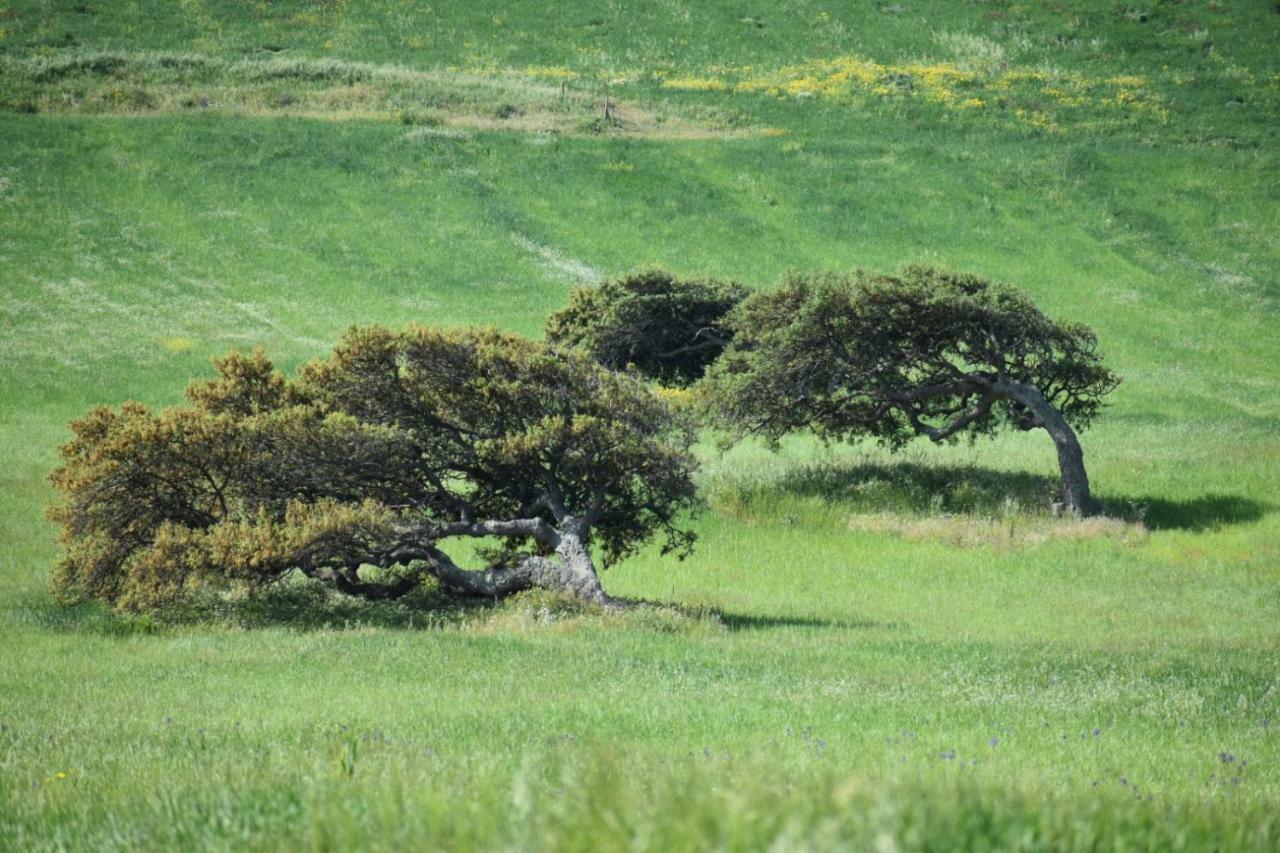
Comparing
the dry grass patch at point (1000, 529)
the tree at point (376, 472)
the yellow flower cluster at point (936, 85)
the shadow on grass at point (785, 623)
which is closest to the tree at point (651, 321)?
the dry grass patch at point (1000, 529)

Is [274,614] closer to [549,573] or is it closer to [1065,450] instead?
[549,573]

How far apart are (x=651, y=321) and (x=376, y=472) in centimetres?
2453

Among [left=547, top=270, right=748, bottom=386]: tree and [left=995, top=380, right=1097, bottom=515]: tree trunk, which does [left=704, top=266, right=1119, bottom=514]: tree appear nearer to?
[left=995, top=380, right=1097, bottom=515]: tree trunk

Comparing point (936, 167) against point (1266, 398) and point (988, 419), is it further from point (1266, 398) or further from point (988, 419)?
point (988, 419)

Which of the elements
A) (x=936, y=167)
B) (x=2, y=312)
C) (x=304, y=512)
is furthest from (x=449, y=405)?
(x=936, y=167)

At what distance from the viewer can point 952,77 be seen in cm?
10431

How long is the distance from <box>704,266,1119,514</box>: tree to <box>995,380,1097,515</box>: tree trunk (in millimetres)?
27

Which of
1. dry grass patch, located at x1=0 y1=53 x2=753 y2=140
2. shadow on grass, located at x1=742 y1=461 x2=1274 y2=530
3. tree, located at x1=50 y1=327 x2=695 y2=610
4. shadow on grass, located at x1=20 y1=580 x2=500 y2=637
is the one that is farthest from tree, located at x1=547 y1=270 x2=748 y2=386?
dry grass patch, located at x1=0 y1=53 x2=753 y2=140

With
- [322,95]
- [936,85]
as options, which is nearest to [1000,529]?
[322,95]

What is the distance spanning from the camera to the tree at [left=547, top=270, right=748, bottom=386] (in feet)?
148

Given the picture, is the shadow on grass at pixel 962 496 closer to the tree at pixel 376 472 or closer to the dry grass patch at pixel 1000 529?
the dry grass patch at pixel 1000 529

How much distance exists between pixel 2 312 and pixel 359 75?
49743mm

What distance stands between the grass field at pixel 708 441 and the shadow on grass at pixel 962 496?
194 mm

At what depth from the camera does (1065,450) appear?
3272cm
